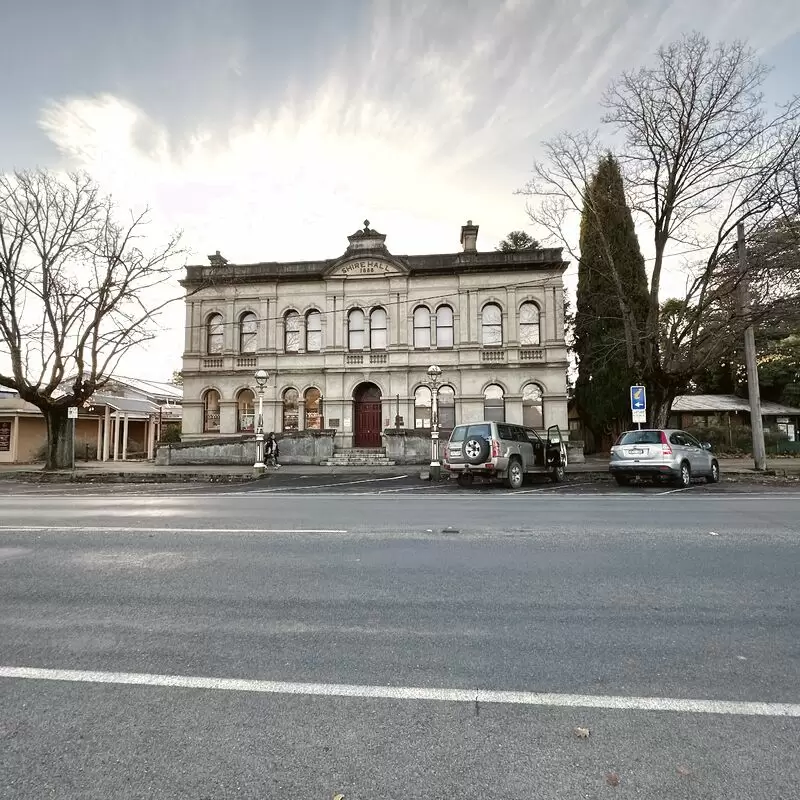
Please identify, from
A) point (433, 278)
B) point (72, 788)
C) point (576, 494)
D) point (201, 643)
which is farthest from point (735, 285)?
point (72, 788)

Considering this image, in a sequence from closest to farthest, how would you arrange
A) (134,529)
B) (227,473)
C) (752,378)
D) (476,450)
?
(134,529), (476,450), (752,378), (227,473)

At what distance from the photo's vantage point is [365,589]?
4.77 meters

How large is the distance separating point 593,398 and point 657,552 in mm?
23491

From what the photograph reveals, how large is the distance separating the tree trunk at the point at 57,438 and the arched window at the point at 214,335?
25.6 feet

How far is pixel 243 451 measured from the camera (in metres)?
25.0

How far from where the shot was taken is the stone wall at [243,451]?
24625 millimetres

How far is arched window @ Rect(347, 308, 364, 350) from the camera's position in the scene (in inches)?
1091

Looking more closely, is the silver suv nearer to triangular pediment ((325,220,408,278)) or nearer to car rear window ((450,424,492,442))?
car rear window ((450,424,492,442))

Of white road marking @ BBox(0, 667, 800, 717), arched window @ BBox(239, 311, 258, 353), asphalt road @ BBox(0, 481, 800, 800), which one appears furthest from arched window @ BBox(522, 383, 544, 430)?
white road marking @ BBox(0, 667, 800, 717)

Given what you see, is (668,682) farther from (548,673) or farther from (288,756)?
(288,756)

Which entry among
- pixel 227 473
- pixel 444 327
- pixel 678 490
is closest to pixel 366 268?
pixel 444 327

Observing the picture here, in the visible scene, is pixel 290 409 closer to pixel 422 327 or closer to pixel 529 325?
pixel 422 327

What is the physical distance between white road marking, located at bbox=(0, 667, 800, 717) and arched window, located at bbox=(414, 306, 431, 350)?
24606 mm

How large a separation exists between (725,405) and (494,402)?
17327 millimetres
